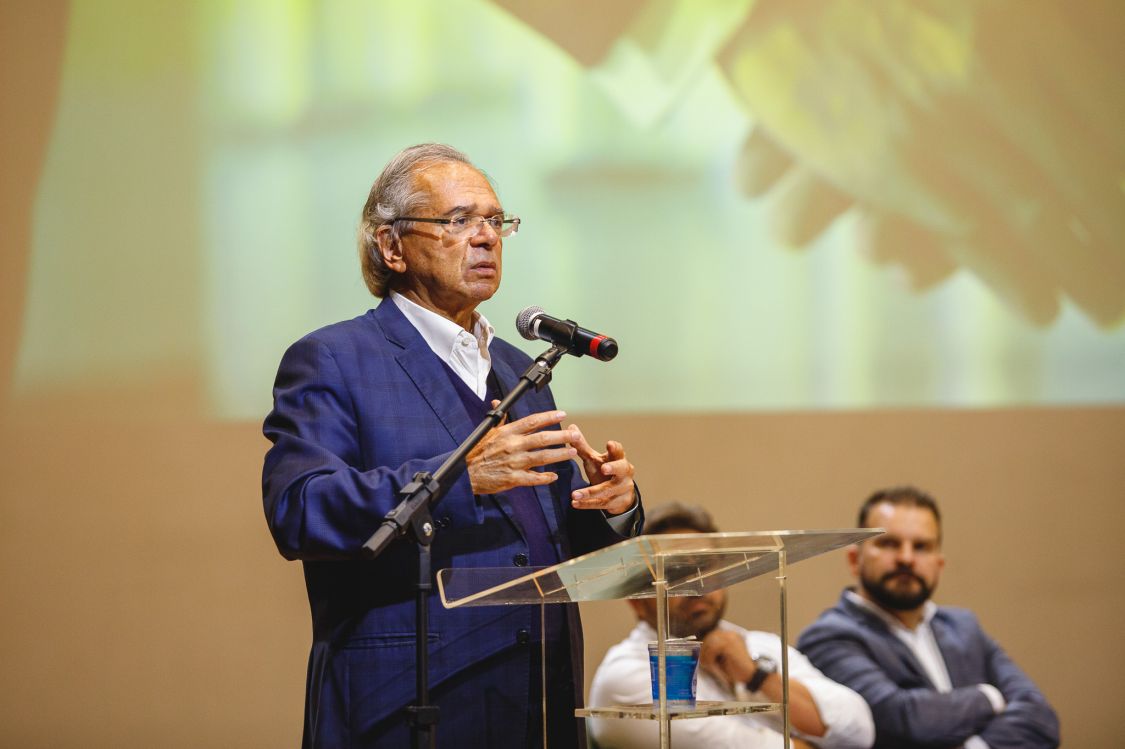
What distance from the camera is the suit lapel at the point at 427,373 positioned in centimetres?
211

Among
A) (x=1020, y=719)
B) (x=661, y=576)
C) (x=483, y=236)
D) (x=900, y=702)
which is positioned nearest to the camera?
(x=661, y=576)

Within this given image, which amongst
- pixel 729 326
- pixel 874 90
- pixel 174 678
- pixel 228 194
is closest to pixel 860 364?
pixel 729 326

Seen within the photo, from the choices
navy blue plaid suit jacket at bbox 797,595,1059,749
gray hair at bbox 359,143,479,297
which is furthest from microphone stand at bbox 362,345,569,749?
navy blue plaid suit jacket at bbox 797,595,1059,749

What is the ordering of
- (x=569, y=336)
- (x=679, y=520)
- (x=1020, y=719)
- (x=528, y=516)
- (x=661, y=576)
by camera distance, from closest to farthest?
(x=661, y=576), (x=569, y=336), (x=528, y=516), (x=679, y=520), (x=1020, y=719)

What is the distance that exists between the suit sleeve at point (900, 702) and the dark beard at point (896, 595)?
0.55 feet

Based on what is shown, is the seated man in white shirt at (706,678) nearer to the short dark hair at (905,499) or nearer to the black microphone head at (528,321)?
the black microphone head at (528,321)

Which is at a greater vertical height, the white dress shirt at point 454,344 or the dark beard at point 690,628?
the white dress shirt at point 454,344

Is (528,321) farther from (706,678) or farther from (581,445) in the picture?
(706,678)

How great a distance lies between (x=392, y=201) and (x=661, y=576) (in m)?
0.97

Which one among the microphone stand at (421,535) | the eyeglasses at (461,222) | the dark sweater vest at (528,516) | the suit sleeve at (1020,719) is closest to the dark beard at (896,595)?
the suit sleeve at (1020,719)

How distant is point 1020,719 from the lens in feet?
12.0

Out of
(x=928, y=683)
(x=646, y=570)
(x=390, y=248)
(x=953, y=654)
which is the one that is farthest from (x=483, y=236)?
(x=953, y=654)

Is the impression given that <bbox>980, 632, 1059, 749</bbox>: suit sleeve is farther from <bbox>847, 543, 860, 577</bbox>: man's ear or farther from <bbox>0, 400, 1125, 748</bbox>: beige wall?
<bbox>0, 400, 1125, 748</bbox>: beige wall

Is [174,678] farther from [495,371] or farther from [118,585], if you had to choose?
[495,371]
